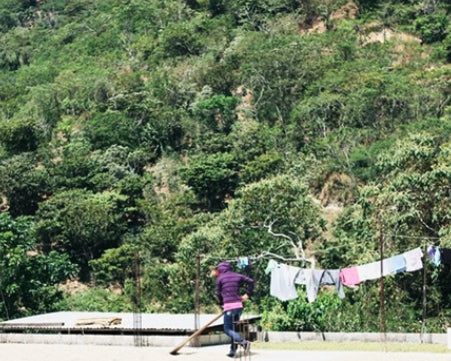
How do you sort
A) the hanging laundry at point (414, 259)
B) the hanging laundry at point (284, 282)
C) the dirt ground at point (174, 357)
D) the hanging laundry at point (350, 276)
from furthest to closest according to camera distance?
1. the hanging laundry at point (284, 282)
2. the hanging laundry at point (350, 276)
3. the hanging laundry at point (414, 259)
4. the dirt ground at point (174, 357)

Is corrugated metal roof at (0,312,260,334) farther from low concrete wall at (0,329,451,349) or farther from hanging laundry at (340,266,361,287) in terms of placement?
hanging laundry at (340,266,361,287)

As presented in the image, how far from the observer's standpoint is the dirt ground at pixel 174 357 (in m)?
10.5

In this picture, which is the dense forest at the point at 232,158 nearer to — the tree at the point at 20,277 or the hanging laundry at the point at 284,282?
the tree at the point at 20,277

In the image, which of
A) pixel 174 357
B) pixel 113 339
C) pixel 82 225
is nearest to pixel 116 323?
pixel 113 339

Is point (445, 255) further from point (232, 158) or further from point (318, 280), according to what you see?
point (232, 158)

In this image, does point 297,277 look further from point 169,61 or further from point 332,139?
point 169,61

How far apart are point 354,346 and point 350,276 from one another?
333 centimetres

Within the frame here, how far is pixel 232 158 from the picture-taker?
116ft

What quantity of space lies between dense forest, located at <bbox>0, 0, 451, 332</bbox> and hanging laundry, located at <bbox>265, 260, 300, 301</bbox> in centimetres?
29

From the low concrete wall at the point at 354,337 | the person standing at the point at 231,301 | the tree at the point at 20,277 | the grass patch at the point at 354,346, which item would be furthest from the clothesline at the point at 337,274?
the tree at the point at 20,277

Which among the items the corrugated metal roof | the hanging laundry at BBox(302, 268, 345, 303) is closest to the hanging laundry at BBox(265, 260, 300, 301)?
the hanging laundry at BBox(302, 268, 345, 303)

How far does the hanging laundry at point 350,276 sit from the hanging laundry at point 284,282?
863mm

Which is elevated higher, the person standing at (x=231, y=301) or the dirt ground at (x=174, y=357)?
the person standing at (x=231, y=301)

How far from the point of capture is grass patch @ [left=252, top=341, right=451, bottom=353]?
459 inches
